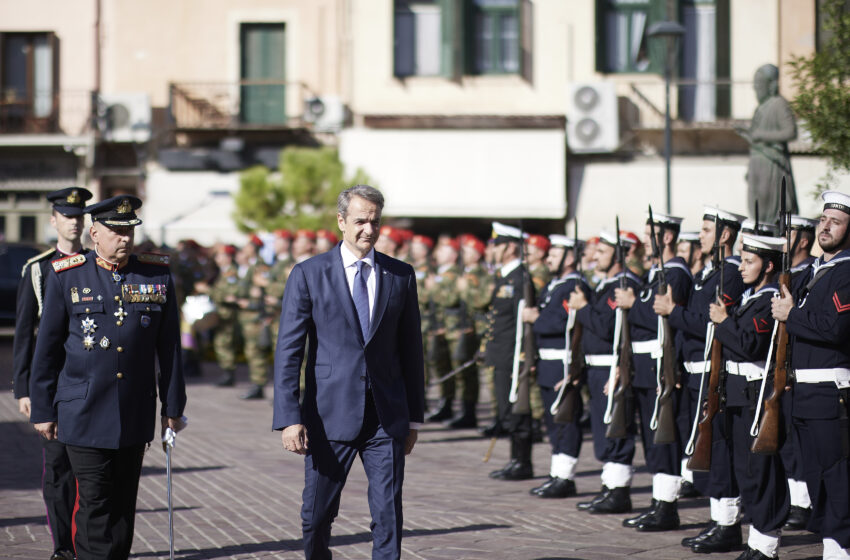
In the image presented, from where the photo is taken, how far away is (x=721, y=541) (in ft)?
25.2

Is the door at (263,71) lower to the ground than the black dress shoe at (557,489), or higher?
higher

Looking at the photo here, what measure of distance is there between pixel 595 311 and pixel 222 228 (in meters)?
17.9

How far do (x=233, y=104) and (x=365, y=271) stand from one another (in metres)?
21.6

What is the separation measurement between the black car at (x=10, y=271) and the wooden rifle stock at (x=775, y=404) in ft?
58.5

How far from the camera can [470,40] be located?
2573 centimetres

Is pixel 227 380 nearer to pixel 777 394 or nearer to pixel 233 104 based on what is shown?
pixel 233 104

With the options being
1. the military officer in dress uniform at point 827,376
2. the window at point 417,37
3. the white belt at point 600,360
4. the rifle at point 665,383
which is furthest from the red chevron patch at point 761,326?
the window at point 417,37

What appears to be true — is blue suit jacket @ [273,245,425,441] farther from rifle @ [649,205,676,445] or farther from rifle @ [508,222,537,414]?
rifle @ [508,222,537,414]

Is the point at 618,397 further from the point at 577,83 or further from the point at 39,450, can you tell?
the point at 577,83

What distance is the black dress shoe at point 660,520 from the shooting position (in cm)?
832

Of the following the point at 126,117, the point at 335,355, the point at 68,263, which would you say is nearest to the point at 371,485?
the point at 335,355

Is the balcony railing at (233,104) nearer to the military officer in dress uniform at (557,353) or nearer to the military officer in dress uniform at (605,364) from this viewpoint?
the military officer in dress uniform at (557,353)

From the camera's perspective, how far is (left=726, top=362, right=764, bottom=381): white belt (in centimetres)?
725

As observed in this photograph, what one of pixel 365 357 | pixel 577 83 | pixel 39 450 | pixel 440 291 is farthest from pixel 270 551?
pixel 577 83
